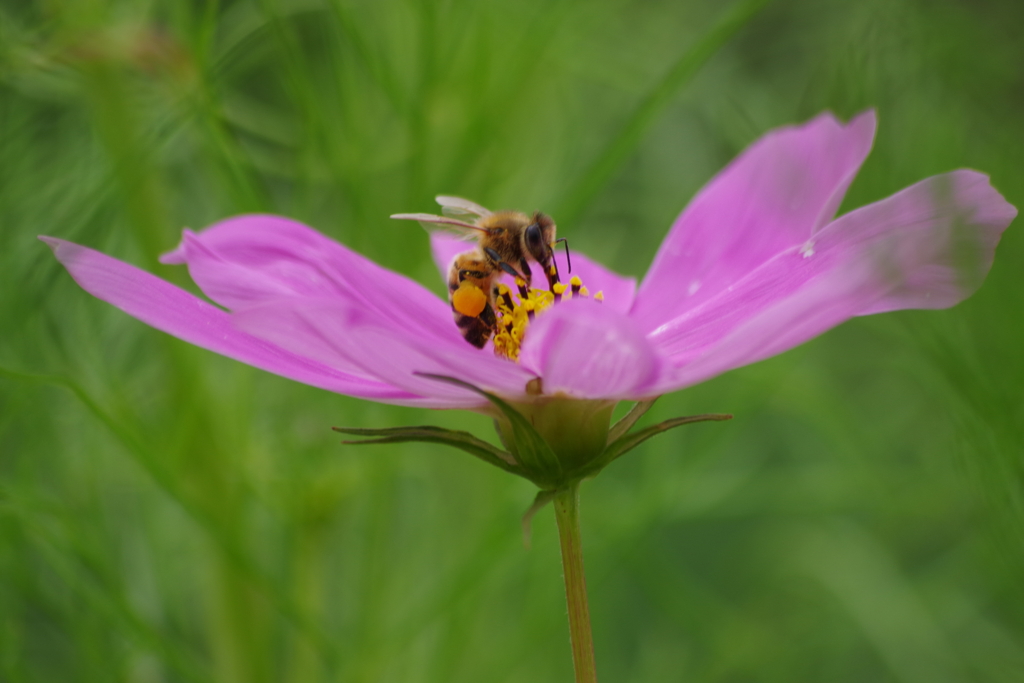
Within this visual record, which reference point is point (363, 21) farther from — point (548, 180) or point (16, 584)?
point (16, 584)

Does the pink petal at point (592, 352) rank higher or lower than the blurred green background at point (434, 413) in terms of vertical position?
lower

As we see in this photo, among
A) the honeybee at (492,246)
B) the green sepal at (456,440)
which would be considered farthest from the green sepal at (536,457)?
the honeybee at (492,246)

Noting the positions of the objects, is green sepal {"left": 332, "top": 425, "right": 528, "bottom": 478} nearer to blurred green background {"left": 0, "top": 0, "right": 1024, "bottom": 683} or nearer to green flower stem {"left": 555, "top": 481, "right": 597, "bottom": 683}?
green flower stem {"left": 555, "top": 481, "right": 597, "bottom": 683}

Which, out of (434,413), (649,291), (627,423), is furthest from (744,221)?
(434,413)

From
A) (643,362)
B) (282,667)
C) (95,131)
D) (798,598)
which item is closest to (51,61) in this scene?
(95,131)

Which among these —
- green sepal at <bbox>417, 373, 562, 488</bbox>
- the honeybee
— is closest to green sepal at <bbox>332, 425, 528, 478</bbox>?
green sepal at <bbox>417, 373, 562, 488</bbox>

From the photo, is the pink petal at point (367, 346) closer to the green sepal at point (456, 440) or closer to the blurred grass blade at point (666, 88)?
the green sepal at point (456, 440)

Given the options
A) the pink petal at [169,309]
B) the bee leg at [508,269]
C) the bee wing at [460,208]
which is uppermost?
the bee wing at [460,208]

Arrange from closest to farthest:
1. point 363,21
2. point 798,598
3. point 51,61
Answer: point 51,61
point 363,21
point 798,598
